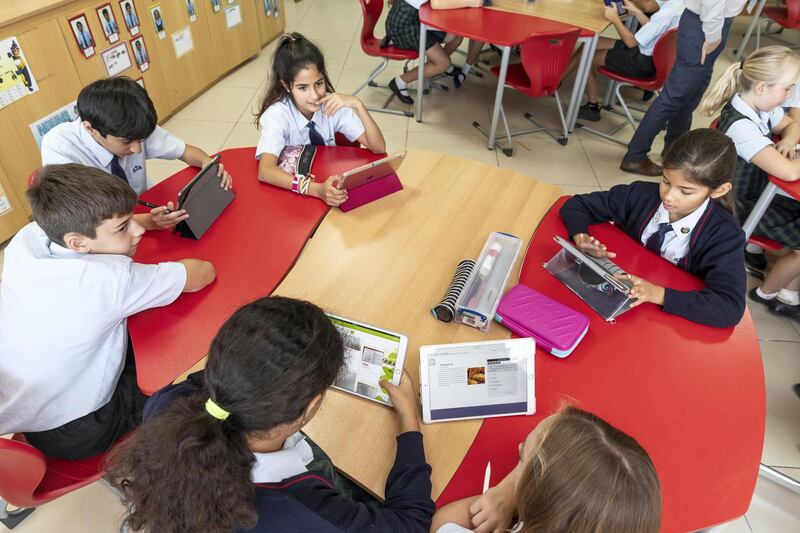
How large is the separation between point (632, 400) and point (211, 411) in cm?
99

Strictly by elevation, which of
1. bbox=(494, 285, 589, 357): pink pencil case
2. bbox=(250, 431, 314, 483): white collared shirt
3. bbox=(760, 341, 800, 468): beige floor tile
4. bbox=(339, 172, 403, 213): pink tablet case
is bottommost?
bbox=(760, 341, 800, 468): beige floor tile

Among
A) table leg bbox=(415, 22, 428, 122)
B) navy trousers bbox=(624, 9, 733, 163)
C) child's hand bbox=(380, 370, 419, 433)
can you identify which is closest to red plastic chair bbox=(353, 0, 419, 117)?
table leg bbox=(415, 22, 428, 122)

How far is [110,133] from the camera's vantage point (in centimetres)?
172

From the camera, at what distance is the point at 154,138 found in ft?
6.69

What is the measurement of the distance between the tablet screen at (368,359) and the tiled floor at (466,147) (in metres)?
1.14

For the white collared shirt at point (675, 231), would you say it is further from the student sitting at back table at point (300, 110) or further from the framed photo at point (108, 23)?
the framed photo at point (108, 23)

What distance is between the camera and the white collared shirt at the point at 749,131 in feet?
6.86

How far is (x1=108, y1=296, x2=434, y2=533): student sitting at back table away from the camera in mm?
787

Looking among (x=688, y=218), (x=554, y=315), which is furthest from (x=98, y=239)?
(x=688, y=218)

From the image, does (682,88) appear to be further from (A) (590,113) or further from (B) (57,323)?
(B) (57,323)

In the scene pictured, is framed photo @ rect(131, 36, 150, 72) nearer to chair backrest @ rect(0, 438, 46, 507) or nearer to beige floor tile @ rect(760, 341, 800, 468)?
chair backrest @ rect(0, 438, 46, 507)

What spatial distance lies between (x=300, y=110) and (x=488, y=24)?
1943 mm

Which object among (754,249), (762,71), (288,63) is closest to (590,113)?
(754,249)

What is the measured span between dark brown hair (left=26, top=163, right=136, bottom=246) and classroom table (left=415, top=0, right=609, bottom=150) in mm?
2564
